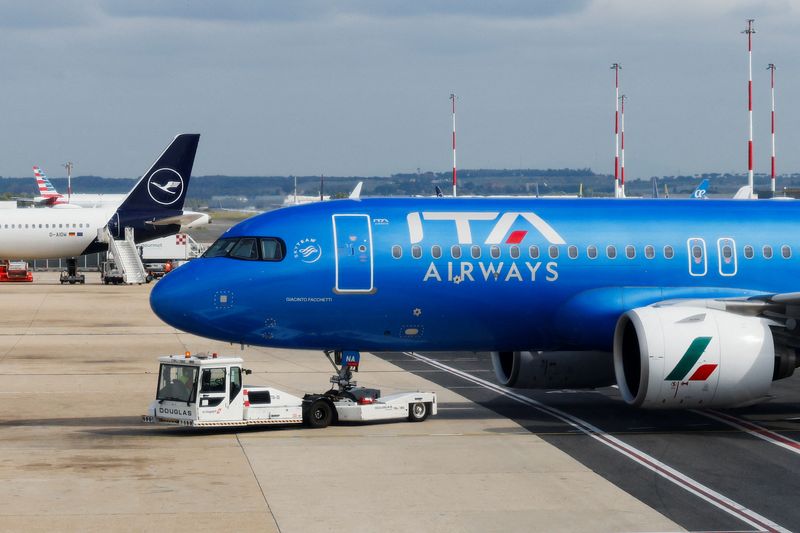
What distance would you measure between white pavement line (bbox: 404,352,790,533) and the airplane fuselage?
194 centimetres

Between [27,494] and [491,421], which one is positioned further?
[491,421]

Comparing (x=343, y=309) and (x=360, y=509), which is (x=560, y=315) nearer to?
(x=343, y=309)

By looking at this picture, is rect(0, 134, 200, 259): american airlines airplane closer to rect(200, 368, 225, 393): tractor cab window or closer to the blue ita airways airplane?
the blue ita airways airplane

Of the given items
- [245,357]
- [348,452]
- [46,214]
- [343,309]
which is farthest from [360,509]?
[46,214]

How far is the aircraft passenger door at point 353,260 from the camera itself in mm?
26266

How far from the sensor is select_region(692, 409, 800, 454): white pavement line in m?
25.1

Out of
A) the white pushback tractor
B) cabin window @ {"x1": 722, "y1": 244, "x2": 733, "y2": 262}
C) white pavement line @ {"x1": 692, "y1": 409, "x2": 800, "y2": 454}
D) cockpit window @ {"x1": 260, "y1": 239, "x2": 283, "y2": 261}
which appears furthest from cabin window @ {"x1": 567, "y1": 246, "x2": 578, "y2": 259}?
cockpit window @ {"x1": 260, "y1": 239, "x2": 283, "y2": 261}

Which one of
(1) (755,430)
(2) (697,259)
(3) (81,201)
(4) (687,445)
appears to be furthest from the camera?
(3) (81,201)

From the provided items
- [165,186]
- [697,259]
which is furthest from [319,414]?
[165,186]

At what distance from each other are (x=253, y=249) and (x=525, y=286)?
592cm

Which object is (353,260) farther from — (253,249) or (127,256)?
(127,256)

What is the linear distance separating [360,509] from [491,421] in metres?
9.32

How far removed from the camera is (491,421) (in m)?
27.7

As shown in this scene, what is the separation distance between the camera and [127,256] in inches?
3265
